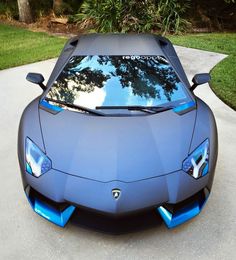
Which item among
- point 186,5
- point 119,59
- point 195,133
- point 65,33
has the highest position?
point 119,59

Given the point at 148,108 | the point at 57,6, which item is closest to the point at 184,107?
the point at 148,108

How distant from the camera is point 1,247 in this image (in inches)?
108

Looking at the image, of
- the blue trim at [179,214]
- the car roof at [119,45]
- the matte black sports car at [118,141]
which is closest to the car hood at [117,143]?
the matte black sports car at [118,141]

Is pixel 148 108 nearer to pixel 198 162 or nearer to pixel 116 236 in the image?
pixel 198 162

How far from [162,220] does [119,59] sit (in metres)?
1.84

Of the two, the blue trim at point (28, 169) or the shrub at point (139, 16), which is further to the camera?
the shrub at point (139, 16)

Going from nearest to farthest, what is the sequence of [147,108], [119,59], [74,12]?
1. [147,108]
2. [119,59]
3. [74,12]

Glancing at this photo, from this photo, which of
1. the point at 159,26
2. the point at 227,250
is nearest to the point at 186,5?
the point at 159,26

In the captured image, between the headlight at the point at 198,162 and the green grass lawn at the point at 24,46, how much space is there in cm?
612

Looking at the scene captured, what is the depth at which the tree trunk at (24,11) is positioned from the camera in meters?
13.3

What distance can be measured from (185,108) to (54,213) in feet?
4.88

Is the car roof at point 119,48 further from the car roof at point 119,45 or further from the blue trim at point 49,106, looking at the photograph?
the blue trim at point 49,106

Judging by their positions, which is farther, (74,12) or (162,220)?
(74,12)

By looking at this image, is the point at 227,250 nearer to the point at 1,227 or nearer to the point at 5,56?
the point at 1,227
